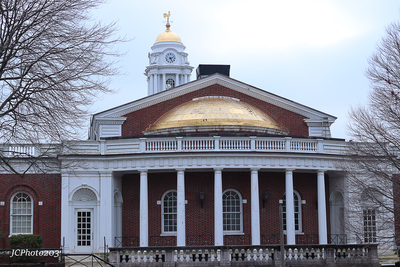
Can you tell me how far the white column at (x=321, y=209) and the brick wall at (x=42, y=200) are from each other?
14.1 m

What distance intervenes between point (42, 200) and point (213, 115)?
10.8 m

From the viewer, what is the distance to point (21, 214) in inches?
1620

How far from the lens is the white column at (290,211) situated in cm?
3903

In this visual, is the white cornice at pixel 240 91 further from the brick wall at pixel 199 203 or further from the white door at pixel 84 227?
the white door at pixel 84 227

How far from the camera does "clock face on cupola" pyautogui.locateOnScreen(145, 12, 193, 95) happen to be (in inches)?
3666

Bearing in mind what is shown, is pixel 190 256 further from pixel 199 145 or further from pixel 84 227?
pixel 84 227

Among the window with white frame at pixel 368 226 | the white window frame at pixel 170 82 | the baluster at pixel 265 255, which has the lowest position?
the baluster at pixel 265 255

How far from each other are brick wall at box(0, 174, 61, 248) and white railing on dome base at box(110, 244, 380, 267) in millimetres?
12286

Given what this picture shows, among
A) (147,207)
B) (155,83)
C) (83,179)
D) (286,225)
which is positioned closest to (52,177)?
(83,179)

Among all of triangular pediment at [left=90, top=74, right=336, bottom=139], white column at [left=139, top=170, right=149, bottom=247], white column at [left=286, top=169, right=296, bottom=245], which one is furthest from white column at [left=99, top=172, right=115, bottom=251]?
white column at [left=286, top=169, right=296, bottom=245]

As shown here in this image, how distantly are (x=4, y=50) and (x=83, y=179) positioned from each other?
17530mm

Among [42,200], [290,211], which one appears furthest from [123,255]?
[42,200]

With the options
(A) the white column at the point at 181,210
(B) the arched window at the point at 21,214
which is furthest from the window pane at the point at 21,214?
(A) the white column at the point at 181,210

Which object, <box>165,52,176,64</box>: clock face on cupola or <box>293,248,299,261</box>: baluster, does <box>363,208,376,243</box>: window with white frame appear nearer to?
<box>293,248,299,261</box>: baluster
